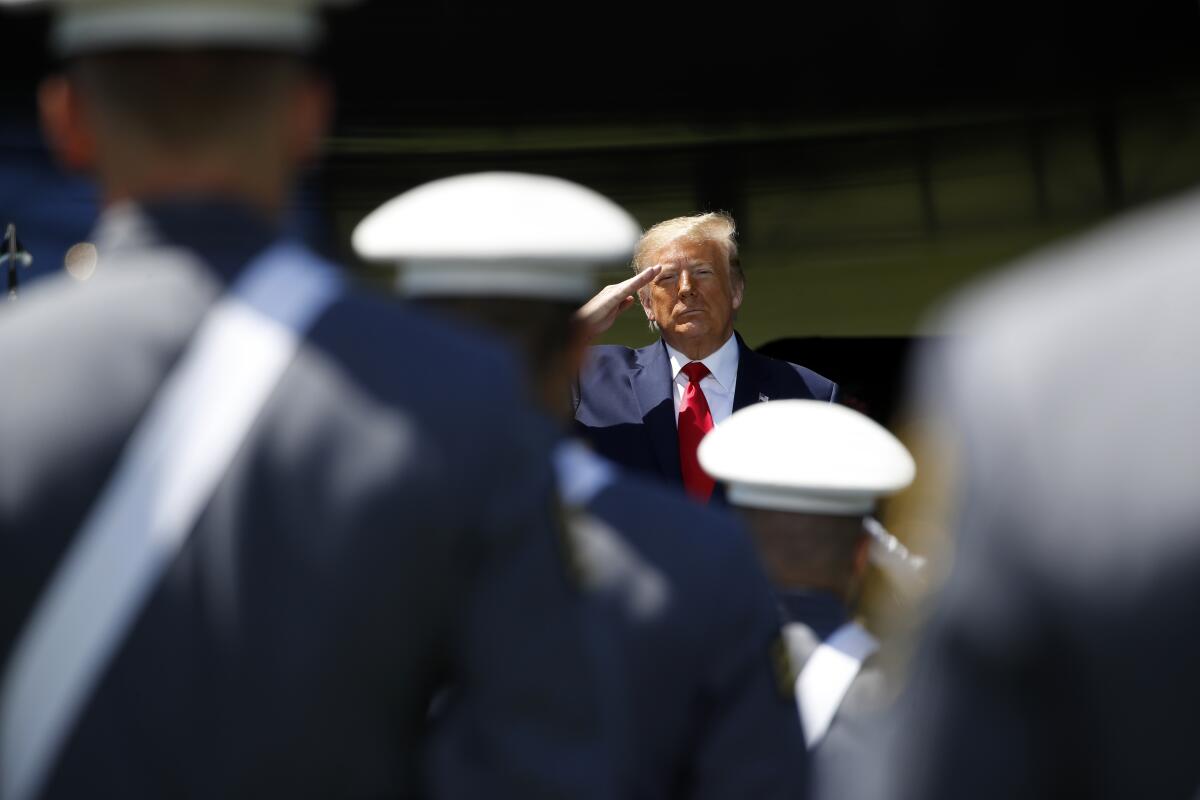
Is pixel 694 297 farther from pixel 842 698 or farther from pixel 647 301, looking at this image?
pixel 842 698

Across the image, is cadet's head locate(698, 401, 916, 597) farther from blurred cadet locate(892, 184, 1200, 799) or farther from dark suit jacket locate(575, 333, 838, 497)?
dark suit jacket locate(575, 333, 838, 497)

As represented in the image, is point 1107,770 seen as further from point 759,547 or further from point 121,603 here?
point 759,547

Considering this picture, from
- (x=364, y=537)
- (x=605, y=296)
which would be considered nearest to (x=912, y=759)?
(x=364, y=537)

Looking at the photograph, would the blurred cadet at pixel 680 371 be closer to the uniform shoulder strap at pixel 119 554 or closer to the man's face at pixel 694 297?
the man's face at pixel 694 297

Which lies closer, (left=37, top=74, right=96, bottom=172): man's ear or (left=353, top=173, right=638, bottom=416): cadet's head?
(left=37, top=74, right=96, bottom=172): man's ear

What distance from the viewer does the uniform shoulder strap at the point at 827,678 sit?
1769mm

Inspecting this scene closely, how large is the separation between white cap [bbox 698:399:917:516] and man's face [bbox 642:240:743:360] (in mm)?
1715

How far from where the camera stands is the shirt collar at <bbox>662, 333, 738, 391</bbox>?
3785 mm

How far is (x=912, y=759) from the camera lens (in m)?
0.72

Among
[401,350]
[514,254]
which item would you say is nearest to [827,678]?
[514,254]

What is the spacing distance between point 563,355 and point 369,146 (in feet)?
20.6

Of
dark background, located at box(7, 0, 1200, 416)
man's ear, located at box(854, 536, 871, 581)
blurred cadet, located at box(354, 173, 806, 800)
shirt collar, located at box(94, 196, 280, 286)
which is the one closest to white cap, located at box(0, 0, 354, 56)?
shirt collar, located at box(94, 196, 280, 286)

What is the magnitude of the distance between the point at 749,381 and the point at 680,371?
17 centimetres

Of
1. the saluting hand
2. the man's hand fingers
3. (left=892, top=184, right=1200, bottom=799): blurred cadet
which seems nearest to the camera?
(left=892, top=184, right=1200, bottom=799): blurred cadet
